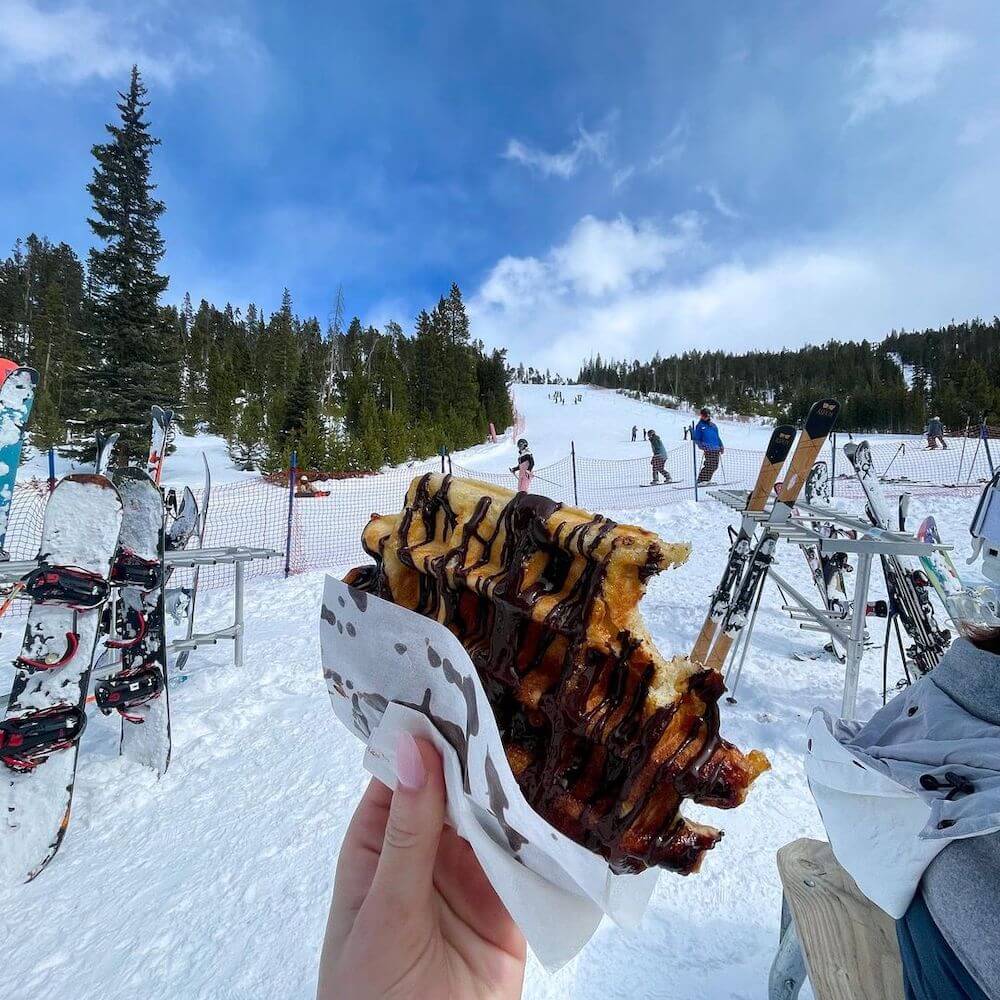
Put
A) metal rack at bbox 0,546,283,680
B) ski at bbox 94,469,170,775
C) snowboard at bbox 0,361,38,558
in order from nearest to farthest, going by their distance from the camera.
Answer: ski at bbox 94,469,170,775 < snowboard at bbox 0,361,38,558 < metal rack at bbox 0,546,283,680

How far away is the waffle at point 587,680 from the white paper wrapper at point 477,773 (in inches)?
2.7

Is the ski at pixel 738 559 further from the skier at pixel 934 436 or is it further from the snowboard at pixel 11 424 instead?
the skier at pixel 934 436

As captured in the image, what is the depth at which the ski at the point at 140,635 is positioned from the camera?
361 cm

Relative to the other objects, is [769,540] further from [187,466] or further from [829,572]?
[187,466]

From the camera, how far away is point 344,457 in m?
20.3

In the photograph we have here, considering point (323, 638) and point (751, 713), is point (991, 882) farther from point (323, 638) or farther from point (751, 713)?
point (751, 713)

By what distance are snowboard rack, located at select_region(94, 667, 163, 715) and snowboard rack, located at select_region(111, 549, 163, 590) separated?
1.98 ft

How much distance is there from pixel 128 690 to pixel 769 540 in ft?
15.5

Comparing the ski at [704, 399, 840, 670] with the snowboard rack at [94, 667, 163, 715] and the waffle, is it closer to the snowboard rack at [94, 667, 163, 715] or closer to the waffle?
the waffle

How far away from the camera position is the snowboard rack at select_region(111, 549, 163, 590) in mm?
3656

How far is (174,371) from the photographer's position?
2316 centimetres

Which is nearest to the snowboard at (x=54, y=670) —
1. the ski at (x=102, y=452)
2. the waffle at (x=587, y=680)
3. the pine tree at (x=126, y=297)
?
the ski at (x=102, y=452)

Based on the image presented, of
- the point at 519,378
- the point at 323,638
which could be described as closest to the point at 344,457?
the point at 323,638

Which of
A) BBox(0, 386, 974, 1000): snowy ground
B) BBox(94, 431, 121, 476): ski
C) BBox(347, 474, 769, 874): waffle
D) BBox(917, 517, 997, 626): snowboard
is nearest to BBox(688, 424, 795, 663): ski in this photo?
BBox(0, 386, 974, 1000): snowy ground
